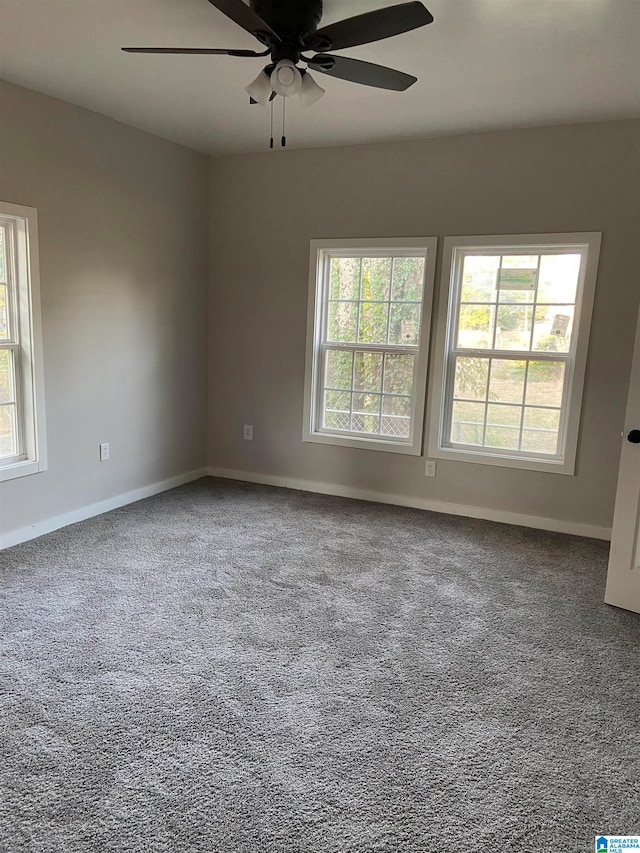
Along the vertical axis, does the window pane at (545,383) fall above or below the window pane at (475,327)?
below

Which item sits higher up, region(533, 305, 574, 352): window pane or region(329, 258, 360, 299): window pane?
region(329, 258, 360, 299): window pane

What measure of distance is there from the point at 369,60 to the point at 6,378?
8.53 ft

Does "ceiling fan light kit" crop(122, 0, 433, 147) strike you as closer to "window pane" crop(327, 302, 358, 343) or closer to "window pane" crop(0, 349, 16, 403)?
"window pane" crop(0, 349, 16, 403)

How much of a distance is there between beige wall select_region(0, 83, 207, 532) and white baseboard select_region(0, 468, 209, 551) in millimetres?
40

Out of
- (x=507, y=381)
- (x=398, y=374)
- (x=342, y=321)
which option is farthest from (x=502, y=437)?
(x=342, y=321)

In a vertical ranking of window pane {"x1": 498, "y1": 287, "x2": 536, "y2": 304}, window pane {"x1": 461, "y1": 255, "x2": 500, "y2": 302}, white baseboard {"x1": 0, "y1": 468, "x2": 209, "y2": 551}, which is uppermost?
window pane {"x1": 461, "y1": 255, "x2": 500, "y2": 302}

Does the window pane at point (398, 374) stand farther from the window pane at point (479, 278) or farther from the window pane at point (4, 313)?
the window pane at point (4, 313)

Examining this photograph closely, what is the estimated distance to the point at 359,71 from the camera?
7.87 feet

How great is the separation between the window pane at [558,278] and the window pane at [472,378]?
0.57 m

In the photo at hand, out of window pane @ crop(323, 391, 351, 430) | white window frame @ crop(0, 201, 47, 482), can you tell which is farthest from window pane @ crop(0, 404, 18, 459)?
window pane @ crop(323, 391, 351, 430)

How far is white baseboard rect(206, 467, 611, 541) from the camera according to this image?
12.9 feet

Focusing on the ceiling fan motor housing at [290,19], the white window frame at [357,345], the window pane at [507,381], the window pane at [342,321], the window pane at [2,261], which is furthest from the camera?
the window pane at [342,321]

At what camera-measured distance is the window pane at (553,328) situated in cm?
383

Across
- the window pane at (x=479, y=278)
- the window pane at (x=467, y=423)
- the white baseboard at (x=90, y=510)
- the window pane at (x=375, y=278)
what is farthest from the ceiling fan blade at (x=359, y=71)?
the white baseboard at (x=90, y=510)
